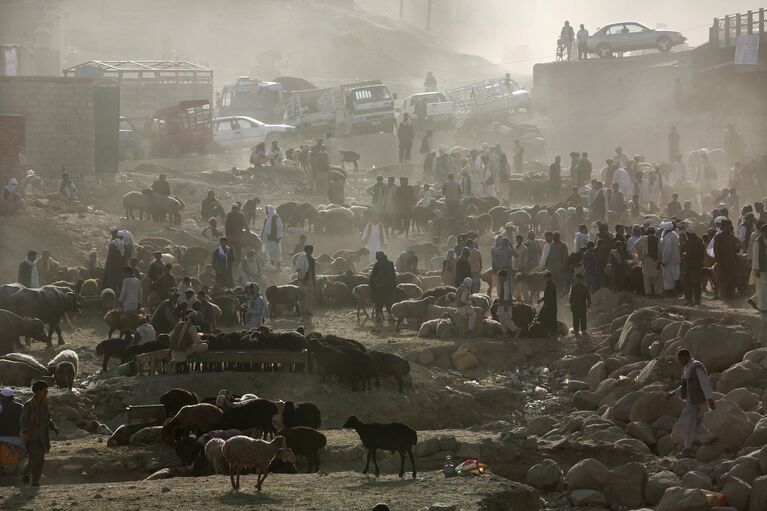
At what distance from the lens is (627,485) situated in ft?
60.1

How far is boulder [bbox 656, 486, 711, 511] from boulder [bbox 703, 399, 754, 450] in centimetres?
202

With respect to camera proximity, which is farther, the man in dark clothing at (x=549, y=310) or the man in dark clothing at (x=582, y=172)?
the man in dark clothing at (x=582, y=172)

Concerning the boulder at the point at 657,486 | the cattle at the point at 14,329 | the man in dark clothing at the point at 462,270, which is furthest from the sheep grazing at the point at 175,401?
the man in dark clothing at the point at 462,270

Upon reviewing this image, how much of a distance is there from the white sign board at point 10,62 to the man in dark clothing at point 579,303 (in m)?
31.6

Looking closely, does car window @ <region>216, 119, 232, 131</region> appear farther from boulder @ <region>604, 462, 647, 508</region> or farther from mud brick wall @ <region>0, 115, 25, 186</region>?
boulder @ <region>604, 462, 647, 508</region>

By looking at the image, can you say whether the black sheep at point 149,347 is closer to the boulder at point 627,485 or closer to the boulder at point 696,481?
the boulder at point 627,485

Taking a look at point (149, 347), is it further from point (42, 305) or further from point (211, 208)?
point (211, 208)

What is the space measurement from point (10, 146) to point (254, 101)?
2150cm

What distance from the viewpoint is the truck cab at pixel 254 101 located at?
5409 centimetres

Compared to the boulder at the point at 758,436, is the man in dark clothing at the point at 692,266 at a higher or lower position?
higher

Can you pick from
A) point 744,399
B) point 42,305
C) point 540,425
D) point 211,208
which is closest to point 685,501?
point 744,399

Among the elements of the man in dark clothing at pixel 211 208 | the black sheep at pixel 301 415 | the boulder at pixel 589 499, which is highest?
the man in dark clothing at pixel 211 208

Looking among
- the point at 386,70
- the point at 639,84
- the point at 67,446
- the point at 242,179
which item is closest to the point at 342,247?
the point at 242,179

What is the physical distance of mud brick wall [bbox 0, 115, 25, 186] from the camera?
3341cm
